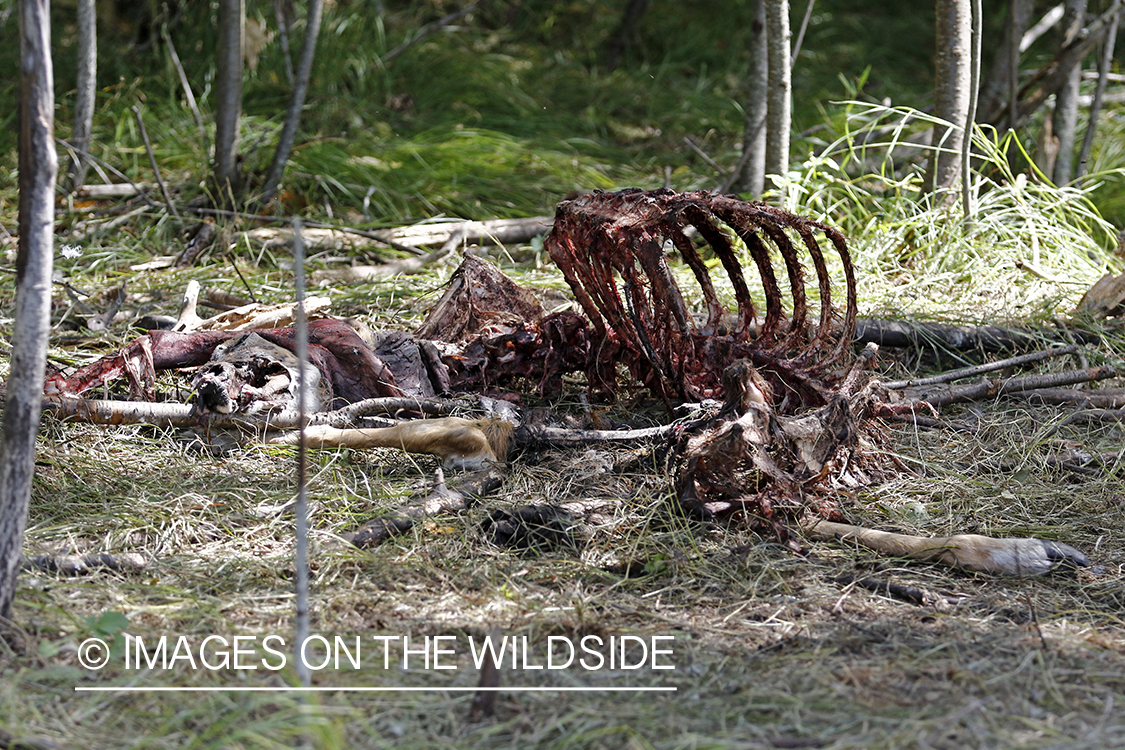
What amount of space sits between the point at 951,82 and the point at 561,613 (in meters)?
3.48

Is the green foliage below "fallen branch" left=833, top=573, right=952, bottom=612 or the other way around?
the other way around

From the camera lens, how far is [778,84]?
4414 millimetres

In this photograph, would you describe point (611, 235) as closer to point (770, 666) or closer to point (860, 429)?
point (860, 429)

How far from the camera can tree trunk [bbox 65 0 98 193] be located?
4.50 meters

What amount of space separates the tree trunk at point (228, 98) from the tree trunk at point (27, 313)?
9.91ft

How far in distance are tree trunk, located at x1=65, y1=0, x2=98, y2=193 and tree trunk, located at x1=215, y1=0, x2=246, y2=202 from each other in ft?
1.90

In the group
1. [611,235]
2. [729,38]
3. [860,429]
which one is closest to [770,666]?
[860,429]

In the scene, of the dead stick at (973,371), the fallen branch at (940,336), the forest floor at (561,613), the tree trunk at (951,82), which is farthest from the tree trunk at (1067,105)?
the forest floor at (561,613)

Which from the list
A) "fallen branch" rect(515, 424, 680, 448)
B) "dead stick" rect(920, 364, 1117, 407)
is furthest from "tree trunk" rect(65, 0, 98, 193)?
"dead stick" rect(920, 364, 1117, 407)

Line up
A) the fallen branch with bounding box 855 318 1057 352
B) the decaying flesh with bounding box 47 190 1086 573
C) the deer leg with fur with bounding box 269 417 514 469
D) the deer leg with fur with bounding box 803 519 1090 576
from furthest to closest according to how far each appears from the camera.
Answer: the fallen branch with bounding box 855 318 1057 352 < the deer leg with fur with bounding box 269 417 514 469 < the decaying flesh with bounding box 47 190 1086 573 < the deer leg with fur with bounding box 803 519 1090 576

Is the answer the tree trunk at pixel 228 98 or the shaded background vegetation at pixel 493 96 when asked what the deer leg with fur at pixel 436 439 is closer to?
the shaded background vegetation at pixel 493 96

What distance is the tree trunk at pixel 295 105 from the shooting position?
14.8 feet

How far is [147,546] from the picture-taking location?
219 cm

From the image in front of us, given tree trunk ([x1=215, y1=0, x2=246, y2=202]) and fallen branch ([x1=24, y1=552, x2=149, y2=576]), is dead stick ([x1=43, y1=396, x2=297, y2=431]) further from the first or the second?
tree trunk ([x1=215, y1=0, x2=246, y2=202])
